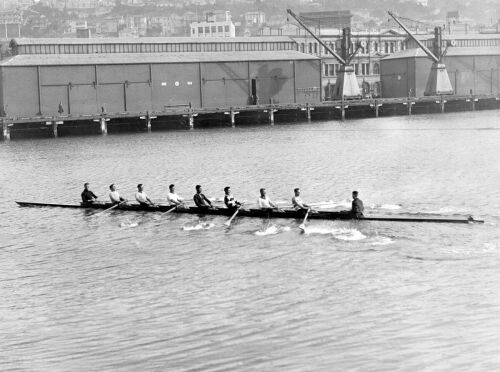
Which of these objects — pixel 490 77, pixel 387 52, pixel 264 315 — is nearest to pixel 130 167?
pixel 264 315

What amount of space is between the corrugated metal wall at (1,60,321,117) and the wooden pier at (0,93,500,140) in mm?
1510

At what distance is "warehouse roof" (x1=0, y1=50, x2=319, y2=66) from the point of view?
9769 cm

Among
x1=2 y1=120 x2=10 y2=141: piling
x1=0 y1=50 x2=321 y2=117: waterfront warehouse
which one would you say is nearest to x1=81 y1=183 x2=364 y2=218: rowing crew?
x1=2 y1=120 x2=10 y2=141: piling

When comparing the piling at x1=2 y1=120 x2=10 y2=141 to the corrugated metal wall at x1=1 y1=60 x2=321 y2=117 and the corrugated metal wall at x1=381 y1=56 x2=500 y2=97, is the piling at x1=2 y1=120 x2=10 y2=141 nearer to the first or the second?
the corrugated metal wall at x1=1 y1=60 x2=321 y2=117

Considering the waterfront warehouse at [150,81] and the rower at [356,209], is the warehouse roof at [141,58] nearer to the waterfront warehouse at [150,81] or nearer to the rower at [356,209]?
the waterfront warehouse at [150,81]

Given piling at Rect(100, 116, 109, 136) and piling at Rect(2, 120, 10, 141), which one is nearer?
piling at Rect(2, 120, 10, 141)

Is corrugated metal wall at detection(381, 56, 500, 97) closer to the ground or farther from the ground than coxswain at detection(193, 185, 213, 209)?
farther from the ground

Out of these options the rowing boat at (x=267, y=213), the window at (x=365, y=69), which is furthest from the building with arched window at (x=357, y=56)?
the rowing boat at (x=267, y=213)

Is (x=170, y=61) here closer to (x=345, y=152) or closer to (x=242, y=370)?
(x=345, y=152)

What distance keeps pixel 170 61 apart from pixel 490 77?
53977mm

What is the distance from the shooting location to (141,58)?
339 feet

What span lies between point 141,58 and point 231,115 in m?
12.7

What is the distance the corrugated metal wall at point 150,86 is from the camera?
9606 centimetres

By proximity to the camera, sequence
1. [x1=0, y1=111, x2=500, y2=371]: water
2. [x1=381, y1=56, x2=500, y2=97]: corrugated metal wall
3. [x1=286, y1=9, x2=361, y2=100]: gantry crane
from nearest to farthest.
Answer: [x1=0, y1=111, x2=500, y2=371]: water
[x1=286, y1=9, x2=361, y2=100]: gantry crane
[x1=381, y1=56, x2=500, y2=97]: corrugated metal wall
